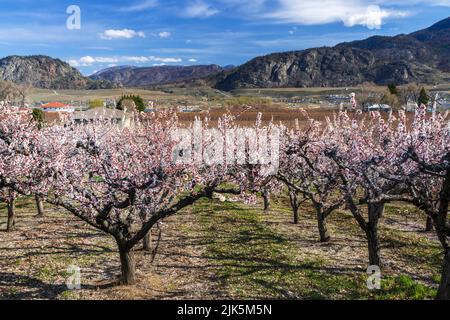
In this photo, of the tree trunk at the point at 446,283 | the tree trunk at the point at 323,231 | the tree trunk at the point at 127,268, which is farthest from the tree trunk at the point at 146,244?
the tree trunk at the point at 446,283

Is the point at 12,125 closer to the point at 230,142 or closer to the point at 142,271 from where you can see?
the point at 142,271

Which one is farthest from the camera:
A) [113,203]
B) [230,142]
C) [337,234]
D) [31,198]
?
[31,198]

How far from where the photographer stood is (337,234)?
2234 cm

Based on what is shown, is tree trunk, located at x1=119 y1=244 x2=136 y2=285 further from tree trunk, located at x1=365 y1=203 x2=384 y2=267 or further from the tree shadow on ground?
tree trunk, located at x1=365 y1=203 x2=384 y2=267

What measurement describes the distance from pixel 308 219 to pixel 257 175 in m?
13.0

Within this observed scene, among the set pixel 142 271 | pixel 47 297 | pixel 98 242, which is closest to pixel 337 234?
pixel 142 271

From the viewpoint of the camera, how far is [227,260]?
59.4ft

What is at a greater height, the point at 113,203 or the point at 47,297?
the point at 113,203

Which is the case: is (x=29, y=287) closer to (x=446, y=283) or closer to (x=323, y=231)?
(x=323, y=231)

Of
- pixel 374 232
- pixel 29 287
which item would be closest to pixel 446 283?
pixel 374 232

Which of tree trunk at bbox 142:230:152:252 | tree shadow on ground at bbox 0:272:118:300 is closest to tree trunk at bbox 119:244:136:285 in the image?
tree shadow on ground at bbox 0:272:118:300

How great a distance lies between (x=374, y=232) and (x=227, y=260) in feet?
20.2

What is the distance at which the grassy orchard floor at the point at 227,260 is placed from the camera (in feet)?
47.7

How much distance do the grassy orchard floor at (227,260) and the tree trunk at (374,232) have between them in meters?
0.66
